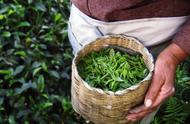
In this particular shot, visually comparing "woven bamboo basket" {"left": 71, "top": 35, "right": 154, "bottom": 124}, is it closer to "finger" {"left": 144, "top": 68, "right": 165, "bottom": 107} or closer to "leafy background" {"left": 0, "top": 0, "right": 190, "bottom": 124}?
"finger" {"left": 144, "top": 68, "right": 165, "bottom": 107}

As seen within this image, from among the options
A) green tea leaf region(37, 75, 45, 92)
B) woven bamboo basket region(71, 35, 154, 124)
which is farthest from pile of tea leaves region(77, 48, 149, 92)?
green tea leaf region(37, 75, 45, 92)

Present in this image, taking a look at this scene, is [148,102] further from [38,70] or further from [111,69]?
[38,70]

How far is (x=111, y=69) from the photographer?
1.55 m

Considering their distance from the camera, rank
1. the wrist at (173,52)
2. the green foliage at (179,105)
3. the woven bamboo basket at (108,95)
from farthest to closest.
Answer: the green foliage at (179,105), the wrist at (173,52), the woven bamboo basket at (108,95)

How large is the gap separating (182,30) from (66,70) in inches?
34.9

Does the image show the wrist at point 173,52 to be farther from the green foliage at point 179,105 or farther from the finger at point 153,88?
the green foliage at point 179,105

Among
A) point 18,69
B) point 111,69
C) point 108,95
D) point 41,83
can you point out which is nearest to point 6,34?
point 18,69

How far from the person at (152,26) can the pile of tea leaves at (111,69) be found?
0.07 metres

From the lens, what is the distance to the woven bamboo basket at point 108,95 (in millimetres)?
1424

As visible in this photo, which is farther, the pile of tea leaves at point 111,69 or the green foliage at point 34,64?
the green foliage at point 34,64

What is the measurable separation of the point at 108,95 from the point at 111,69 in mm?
163

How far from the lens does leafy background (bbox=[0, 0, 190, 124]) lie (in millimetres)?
2064

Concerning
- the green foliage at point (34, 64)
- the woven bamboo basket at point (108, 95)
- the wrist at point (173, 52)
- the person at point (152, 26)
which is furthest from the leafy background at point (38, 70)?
the wrist at point (173, 52)

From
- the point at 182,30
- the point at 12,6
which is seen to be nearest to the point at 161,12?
the point at 182,30
